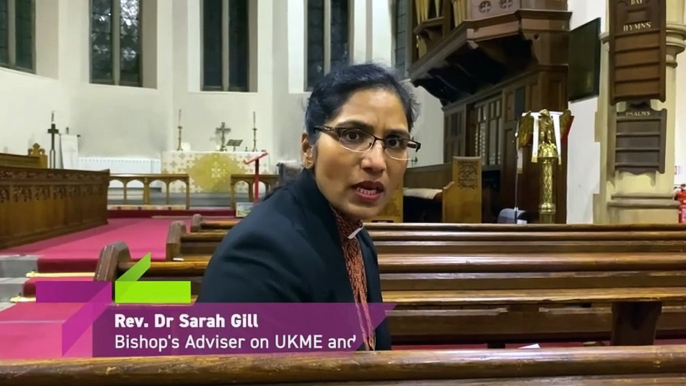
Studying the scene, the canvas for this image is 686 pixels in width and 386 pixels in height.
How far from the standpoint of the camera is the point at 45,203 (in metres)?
5.39

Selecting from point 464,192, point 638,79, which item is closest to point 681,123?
point 638,79

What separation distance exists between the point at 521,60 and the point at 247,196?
5068 mm

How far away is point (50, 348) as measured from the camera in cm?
274

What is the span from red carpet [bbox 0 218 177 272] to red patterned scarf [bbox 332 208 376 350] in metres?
3.37

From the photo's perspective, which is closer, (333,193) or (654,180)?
(333,193)

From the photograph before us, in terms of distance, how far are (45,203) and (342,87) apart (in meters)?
5.19

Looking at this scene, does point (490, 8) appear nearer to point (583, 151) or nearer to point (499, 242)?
point (583, 151)

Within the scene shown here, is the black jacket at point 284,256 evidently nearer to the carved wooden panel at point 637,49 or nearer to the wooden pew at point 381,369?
the wooden pew at point 381,369

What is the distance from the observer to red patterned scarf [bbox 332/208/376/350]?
1093 millimetres

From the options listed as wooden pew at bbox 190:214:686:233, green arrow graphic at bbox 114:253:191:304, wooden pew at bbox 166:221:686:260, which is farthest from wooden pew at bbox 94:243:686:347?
wooden pew at bbox 190:214:686:233

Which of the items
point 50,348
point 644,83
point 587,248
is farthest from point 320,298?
point 644,83

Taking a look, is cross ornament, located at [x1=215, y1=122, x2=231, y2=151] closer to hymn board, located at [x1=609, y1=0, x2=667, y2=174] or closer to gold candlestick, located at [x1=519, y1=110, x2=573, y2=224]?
gold candlestick, located at [x1=519, y1=110, x2=573, y2=224]

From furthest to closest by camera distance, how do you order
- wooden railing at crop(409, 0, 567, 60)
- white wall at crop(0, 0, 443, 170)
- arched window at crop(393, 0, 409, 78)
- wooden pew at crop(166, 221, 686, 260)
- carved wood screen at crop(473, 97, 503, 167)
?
arched window at crop(393, 0, 409, 78), white wall at crop(0, 0, 443, 170), carved wood screen at crop(473, 97, 503, 167), wooden railing at crop(409, 0, 567, 60), wooden pew at crop(166, 221, 686, 260)

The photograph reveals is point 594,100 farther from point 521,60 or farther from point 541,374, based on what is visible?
point 541,374
